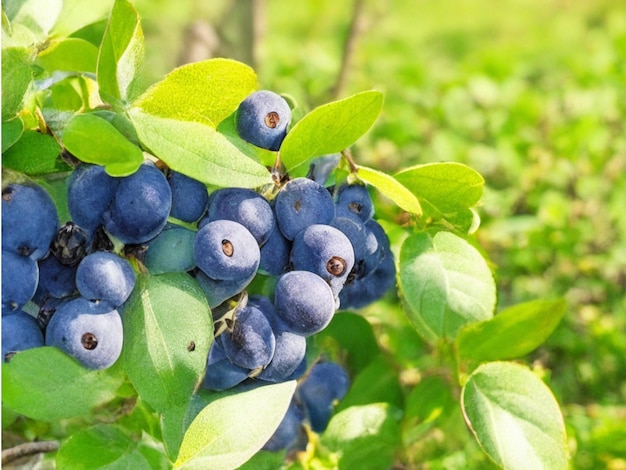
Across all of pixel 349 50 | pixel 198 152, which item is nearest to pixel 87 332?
pixel 198 152

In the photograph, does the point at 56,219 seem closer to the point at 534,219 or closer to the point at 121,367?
the point at 121,367

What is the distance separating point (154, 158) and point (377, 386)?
0.36m

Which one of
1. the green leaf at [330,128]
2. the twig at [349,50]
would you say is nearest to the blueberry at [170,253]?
the green leaf at [330,128]

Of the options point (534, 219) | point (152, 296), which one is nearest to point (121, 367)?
point (152, 296)

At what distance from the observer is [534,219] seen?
159cm

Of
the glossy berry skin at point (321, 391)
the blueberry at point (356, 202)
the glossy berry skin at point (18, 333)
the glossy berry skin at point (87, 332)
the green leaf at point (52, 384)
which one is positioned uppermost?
the blueberry at point (356, 202)

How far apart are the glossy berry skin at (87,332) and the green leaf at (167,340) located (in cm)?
2

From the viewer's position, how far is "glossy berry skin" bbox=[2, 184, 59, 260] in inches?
19.6

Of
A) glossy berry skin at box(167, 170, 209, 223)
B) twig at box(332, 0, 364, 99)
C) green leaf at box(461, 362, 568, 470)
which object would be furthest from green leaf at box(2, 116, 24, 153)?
twig at box(332, 0, 364, 99)

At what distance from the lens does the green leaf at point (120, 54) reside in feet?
1.68

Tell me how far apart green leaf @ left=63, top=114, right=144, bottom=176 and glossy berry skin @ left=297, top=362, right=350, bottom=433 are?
345mm

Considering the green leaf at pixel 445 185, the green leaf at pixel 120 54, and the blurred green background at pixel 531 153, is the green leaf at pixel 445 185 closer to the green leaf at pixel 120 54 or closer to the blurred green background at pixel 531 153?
the blurred green background at pixel 531 153

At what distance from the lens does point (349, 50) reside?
2057 mm

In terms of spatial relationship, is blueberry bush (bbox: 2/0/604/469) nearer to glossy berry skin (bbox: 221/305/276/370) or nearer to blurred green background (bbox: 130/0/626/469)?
glossy berry skin (bbox: 221/305/276/370)
